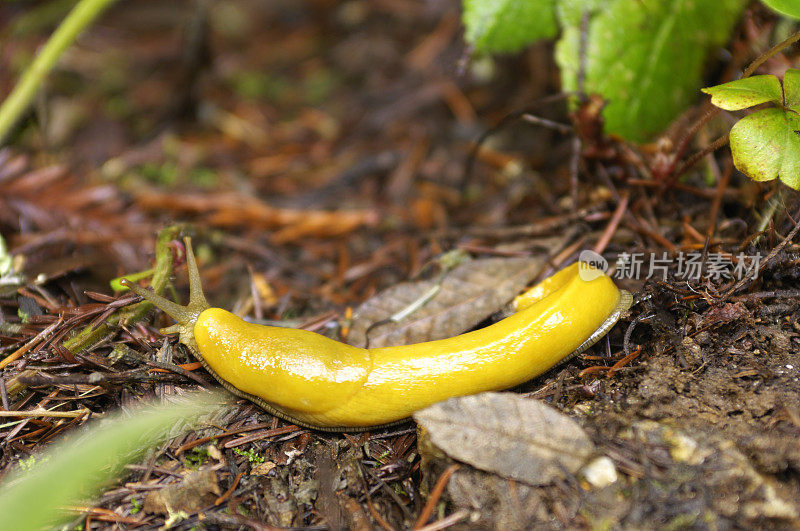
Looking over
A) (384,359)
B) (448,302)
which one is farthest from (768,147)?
(384,359)

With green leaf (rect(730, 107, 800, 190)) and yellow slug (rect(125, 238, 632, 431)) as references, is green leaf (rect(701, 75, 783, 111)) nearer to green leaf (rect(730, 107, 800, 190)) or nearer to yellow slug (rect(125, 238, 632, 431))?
green leaf (rect(730, 107, 800, 190))

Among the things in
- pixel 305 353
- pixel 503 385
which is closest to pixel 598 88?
pixel 503 385

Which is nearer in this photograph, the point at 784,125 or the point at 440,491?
the point at 440,491

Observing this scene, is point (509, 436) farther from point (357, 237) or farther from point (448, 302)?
point (357, 237)

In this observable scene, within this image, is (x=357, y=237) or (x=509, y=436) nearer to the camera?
(x=509, y=436)

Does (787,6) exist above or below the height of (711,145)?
above

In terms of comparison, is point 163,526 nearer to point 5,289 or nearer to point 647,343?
point 5,289

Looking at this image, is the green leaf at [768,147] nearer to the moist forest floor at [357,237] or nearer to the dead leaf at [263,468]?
the moist forest floor at [357,237]
